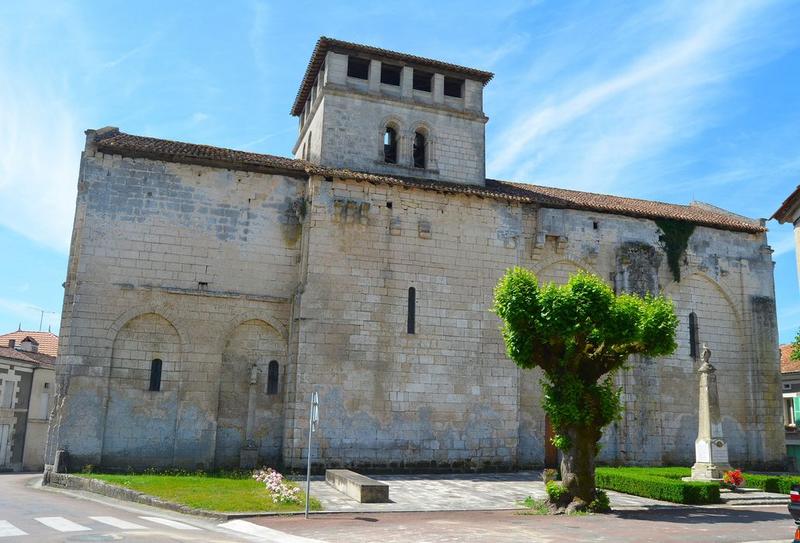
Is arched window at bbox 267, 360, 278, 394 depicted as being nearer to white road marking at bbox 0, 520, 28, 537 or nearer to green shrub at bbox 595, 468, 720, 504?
white road marking at bbox 0, 520, 28, 537

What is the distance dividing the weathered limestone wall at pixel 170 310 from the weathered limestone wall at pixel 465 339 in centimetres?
149

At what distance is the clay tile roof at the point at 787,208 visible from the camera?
13.3 meters

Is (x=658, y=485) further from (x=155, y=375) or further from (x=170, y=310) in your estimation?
(x=170, y=310)

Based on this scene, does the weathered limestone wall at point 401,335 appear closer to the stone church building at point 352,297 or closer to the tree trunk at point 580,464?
the stone church building at point 352,297

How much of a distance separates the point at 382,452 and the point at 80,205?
37.7 ft

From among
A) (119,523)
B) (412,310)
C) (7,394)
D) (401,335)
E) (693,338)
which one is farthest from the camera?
(7,394)

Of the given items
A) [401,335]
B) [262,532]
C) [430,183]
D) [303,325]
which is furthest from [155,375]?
[430,183]

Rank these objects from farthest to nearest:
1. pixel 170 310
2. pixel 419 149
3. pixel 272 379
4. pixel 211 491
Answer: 1. pixel 419 149
2. pixel 272 379
3. pixel 170 310
4. pixel 211 491

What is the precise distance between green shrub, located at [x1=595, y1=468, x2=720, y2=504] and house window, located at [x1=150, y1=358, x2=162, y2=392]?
1278 centimetres

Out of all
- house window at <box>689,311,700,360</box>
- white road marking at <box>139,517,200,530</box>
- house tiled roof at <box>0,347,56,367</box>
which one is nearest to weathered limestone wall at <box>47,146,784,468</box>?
house window at <box>689,311,700,360</box>

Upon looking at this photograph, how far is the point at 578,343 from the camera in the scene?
46.8 feet

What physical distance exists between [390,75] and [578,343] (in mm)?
14370

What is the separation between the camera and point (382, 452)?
19516 mm

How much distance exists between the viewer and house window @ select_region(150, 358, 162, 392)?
18.8 meters
